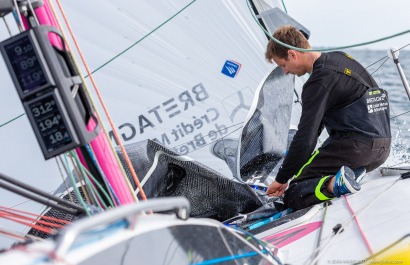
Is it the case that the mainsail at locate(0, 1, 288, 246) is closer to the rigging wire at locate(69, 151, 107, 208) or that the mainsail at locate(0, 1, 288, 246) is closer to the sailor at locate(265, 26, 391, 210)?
the sailor at locate(265, 26, 391, 210)

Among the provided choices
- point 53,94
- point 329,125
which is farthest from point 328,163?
point 53,94

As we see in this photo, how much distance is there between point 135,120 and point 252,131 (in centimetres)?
73

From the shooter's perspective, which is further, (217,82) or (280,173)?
(217,82)

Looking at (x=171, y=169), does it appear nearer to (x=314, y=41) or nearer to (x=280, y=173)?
(x=280, y=173)

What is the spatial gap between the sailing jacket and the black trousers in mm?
39

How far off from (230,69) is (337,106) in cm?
95

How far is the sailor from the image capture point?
2701mm

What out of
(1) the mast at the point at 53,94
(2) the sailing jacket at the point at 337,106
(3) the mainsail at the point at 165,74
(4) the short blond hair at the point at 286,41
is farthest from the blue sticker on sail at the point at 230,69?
(1) the mast at the point at 53,94

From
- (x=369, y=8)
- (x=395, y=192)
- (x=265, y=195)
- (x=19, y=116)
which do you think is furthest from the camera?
(x=369, y=8)

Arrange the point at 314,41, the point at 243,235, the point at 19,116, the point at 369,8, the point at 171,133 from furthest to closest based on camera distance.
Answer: the point at 314,41 < the point at 369,8 < the point at 171,133 < the point at 19,116 < the point at 243,235

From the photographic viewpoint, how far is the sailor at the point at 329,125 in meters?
2.70

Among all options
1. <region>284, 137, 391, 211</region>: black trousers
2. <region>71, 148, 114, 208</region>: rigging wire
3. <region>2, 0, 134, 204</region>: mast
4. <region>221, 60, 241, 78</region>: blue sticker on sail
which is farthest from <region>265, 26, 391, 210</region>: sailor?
<region>2, 0, 134, 204</region>: mast

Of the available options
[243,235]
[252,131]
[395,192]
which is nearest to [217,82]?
[252,131]

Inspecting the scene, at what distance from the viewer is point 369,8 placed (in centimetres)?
848
